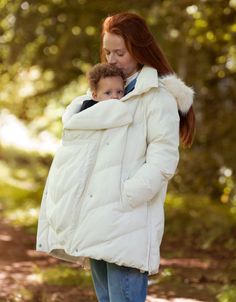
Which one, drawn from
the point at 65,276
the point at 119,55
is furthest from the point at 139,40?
the point at 65,276

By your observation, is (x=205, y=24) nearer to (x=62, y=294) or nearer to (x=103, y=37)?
(x=62, y=294)

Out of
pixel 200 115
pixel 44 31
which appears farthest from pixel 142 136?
pixel 200 115

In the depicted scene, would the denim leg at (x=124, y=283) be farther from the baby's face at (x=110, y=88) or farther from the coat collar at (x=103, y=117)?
the baby's face at (x=110, y=88)

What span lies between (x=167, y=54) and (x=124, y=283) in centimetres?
651

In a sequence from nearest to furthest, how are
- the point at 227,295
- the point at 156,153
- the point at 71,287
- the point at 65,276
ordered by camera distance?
1. the point at 156,153
2. the point at 227,295
3. the point at 71,287
4. the point at 65,276

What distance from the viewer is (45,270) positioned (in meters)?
7.78

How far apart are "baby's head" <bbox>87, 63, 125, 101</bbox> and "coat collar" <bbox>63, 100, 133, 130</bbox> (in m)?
0.08

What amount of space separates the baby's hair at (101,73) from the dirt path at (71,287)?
278 cm

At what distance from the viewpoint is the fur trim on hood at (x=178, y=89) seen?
389 centimetres

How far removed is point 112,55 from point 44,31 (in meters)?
4.96

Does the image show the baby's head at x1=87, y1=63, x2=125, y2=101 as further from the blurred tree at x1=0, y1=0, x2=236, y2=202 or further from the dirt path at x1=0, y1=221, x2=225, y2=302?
the blurred tree at x1=0, y1=0, x2=236, y2=202

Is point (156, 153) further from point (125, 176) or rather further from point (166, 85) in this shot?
point (166, 85)

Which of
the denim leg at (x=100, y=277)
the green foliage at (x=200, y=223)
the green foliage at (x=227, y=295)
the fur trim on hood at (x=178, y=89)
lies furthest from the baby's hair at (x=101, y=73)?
the green foliage at (x=200, y=223)

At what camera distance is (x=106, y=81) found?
386 cm
